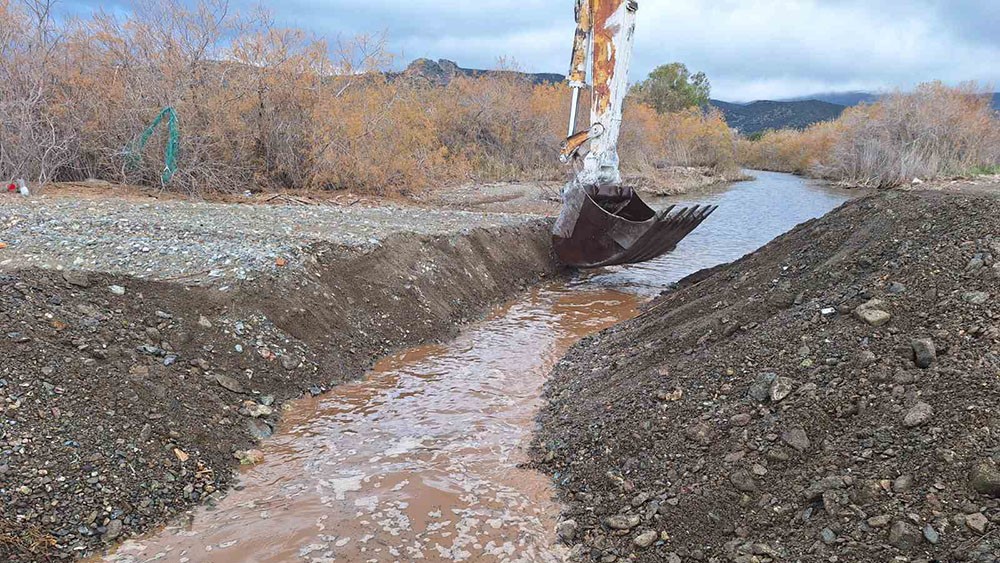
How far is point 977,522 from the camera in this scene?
7.83 feet

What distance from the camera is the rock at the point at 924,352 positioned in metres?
3.34

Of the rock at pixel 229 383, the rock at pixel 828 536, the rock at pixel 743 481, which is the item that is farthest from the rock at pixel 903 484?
the rock at pixel 229 383

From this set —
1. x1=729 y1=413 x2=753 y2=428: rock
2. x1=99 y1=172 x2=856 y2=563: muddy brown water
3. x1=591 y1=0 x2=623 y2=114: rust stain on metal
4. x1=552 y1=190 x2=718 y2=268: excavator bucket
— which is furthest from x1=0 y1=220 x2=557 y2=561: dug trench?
x1=591 y1=0 x2=623 y2=114: rust stain on metal

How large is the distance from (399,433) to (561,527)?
5.83ft

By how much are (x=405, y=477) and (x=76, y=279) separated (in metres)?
3.39

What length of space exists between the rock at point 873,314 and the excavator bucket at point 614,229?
554cm

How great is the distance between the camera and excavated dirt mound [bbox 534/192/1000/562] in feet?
8.68

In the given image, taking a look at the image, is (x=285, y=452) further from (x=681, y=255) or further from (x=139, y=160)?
(x=681, y=255)

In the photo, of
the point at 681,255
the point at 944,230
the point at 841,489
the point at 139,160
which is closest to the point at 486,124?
the point at 681,255

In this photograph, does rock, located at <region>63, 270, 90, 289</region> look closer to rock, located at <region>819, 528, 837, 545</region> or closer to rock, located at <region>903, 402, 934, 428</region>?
rock, located at <region>819, 528, 837, 545</region>

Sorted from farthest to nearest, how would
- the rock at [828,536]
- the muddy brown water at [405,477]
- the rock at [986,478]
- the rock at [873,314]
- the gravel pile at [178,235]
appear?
the gravel pile at [178,235] → the rock at [873,314] → the muddy brown water at [405,477] → the rock at [828,536] → the rock at [986,478]

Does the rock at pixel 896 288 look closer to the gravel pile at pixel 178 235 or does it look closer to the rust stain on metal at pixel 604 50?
the gravel pile at pixel 178 235

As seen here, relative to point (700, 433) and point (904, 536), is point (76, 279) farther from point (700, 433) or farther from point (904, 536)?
point (904, 536)

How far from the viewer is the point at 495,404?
543cm
